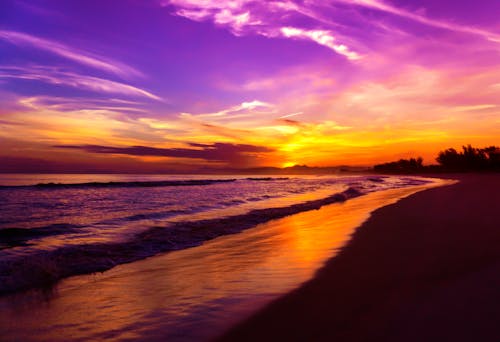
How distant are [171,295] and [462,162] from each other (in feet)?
332

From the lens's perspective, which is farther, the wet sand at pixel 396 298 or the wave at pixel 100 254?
the wave at pixel 100 254

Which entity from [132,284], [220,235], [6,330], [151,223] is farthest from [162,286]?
[151,223]

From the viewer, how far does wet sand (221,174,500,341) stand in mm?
3732

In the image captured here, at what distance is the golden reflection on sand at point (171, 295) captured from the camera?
13.7 ft

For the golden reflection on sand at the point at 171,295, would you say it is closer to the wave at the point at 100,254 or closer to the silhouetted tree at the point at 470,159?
the wave at the point at 100,254

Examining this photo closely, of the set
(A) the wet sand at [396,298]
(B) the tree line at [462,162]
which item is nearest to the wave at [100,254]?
(A) the wet sand at [396,298]

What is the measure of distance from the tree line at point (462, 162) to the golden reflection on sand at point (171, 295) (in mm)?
87745

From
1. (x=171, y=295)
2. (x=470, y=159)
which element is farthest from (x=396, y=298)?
(x=470, y=159)

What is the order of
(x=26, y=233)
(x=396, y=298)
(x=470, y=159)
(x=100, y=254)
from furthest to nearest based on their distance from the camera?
(x=470, y=159), (x=26, y=233), (x=100, y=254), (x=396, y=298)

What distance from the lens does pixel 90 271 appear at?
696 cm

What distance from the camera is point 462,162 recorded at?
92625 mm

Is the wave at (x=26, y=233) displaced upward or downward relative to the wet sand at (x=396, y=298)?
downward

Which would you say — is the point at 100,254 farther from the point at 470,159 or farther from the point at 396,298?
the point at 470,159

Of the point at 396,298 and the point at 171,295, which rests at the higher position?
the point at 396,298
